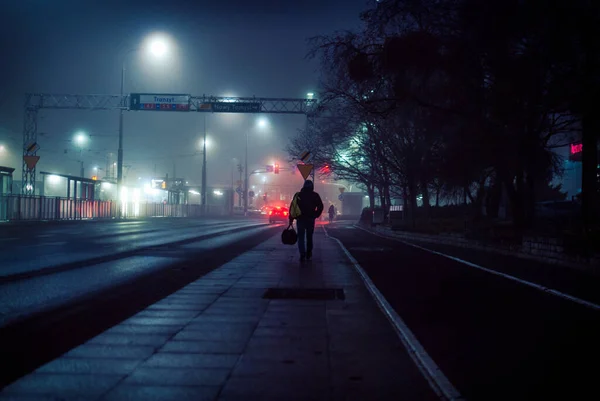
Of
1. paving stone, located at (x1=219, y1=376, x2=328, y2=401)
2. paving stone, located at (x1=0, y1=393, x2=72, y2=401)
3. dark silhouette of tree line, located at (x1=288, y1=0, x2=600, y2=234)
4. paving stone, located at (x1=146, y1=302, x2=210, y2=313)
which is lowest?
paving stone, located at (x1=219, y1=376, x2=328, y2=401)

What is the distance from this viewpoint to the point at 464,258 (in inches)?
567

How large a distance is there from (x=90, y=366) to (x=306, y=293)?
13.7 feet

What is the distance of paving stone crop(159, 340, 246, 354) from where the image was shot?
15.9ft

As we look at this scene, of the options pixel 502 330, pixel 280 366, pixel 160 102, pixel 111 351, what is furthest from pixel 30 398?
pixel 160 102

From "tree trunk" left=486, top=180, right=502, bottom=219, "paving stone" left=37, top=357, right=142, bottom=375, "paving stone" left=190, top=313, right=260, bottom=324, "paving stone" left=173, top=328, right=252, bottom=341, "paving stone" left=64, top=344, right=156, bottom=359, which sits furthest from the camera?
"tree trunk" left=486, top=180, right=502, bottom=219

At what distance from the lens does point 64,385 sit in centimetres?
395

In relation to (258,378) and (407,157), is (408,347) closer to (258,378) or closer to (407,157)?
(258,378)

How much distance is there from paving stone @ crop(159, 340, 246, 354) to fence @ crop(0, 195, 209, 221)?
2981cm

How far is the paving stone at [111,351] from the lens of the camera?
4668 mm

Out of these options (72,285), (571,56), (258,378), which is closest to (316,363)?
(258,378)

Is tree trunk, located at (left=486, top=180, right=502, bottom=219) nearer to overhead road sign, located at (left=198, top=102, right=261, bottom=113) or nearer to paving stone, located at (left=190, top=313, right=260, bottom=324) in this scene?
overhead road sign, located at (left=198, top=102, right=261, bottom=113)

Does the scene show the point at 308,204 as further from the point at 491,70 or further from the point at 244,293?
the point at 491,70

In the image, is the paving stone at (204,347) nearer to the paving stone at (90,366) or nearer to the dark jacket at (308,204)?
the paving stone at (90,366)

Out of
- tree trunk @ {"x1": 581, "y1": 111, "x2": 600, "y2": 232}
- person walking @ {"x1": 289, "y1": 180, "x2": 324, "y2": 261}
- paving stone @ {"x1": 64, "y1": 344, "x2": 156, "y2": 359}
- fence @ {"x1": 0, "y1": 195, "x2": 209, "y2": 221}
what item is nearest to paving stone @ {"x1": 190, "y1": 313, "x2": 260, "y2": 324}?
paving stone @ {"x1": 64, "y1": 344, "x2": 156, "y2": 359}
